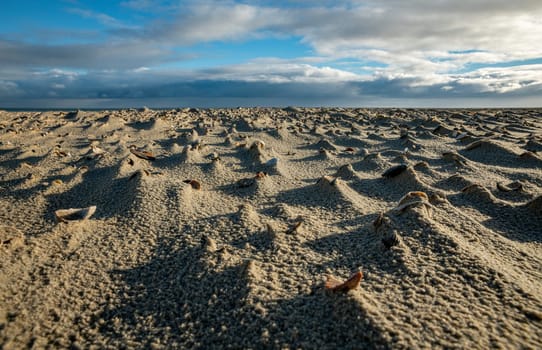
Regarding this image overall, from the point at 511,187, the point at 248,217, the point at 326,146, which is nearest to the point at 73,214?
the point at 248,217

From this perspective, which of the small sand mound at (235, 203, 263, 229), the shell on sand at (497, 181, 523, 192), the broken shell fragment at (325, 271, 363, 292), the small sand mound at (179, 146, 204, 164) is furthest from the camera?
the small sand mound at (179, 146, 204, 164)

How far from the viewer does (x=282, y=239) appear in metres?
2.70

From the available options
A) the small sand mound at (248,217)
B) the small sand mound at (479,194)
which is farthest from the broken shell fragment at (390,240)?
the small sand mound at (479,194)

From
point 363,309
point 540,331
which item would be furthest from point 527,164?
point 363,309

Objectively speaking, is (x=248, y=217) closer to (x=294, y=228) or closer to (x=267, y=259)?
(x=294, y=228)

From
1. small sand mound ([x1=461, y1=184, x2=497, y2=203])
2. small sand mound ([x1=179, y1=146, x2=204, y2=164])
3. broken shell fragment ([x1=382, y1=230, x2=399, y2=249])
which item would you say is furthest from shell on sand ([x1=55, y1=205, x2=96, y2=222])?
small sand mound ([x1=461, y1=184, x2=497, y2=203])

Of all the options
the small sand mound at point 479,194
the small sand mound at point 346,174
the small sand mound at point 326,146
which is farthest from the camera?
the small sand mound at point 326,146

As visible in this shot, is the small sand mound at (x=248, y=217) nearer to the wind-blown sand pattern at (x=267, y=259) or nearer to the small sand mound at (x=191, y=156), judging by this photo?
the wind-blown sand pattern at (x=267, y=259)

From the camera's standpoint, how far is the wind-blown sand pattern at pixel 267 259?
5.66 feet

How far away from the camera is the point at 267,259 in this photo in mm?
2439

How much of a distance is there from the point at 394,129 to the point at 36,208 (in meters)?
9.56

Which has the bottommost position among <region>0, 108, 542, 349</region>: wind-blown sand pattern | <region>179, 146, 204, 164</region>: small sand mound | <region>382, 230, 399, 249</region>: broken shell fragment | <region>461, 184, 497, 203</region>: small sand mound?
<region>0, 108, 542, 349</region>: wind-blown sand pattern

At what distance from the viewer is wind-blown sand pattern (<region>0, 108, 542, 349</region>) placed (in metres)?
1.72

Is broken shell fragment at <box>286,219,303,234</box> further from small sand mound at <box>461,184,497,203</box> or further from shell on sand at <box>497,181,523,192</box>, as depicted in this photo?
shell on sand at <box>497,181,523,192</box>
